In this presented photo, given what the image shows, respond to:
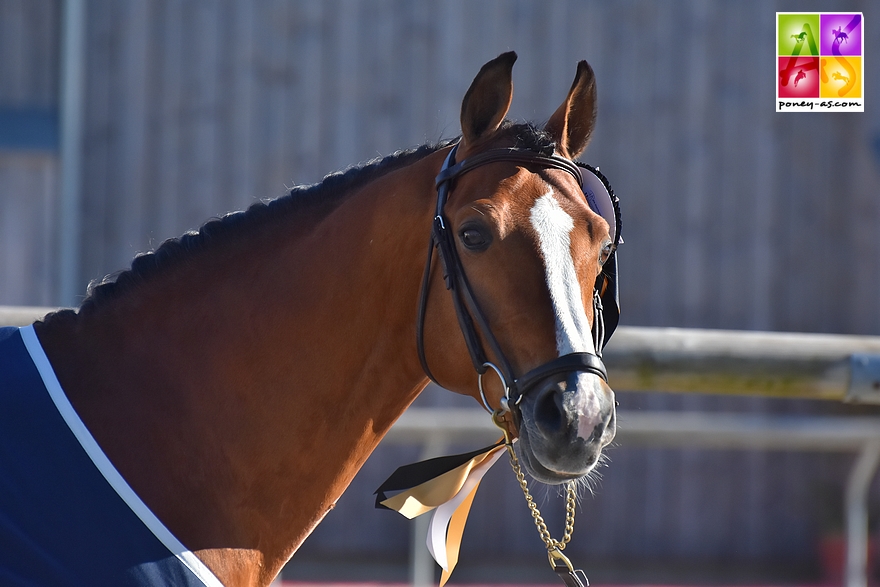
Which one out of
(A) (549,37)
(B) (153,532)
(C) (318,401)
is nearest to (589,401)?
(C) (318,401)

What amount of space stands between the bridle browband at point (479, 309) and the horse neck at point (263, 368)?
0.06m

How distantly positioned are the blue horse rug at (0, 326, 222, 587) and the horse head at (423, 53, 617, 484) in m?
0.65

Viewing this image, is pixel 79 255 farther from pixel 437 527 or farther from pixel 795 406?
pixel 795 406

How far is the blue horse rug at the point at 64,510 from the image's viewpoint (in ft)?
4.86

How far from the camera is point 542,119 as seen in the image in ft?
18.9

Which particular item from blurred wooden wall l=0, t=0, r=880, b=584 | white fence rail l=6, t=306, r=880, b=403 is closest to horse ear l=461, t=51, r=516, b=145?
white fence rail l=6, t=306, r=880, b=403

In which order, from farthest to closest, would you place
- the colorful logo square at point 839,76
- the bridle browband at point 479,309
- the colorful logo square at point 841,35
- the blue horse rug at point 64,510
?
the colorful logo square at point 841,35
the colorful logo square at point 839,76
the bridle browband at point 479,309
the blue horse rug at point 64,510

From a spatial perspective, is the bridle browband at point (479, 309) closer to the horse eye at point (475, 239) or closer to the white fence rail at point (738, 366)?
the horse eye at point (475, 239)

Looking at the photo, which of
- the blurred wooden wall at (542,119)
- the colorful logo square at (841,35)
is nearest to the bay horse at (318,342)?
the colorful logo square at (841,35)

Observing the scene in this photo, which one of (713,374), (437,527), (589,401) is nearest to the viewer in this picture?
(589,401)

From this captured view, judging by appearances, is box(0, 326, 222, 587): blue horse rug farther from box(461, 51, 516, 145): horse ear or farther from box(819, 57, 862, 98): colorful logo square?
box(819, 57, 862, 98): colorful logo square

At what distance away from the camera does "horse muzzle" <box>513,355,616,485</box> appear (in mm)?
1542

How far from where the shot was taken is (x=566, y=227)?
5.52 ft

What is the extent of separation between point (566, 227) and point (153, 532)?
998 millimetres
